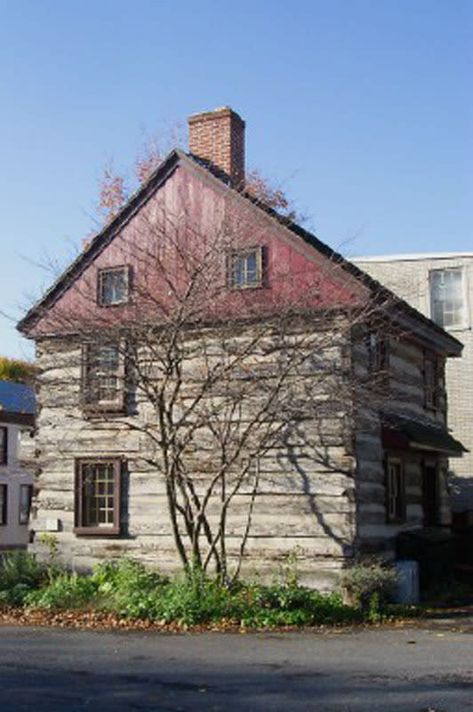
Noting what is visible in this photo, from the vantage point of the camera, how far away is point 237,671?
10.2 m

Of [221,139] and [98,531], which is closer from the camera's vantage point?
[98,531]

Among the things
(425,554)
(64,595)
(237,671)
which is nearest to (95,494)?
(64,595)

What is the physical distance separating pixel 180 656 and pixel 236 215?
368 inches

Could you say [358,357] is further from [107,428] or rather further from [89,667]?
[89,667]

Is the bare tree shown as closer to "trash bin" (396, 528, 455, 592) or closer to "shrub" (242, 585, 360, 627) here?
"shrub" (242, 585, 360, 627)

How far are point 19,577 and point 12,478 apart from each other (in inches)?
972

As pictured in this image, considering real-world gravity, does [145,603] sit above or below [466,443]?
below

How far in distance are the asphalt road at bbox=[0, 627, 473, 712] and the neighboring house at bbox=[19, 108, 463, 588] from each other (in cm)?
368

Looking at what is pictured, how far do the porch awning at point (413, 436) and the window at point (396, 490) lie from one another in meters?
0.62

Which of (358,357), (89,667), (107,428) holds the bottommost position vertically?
(89,667)

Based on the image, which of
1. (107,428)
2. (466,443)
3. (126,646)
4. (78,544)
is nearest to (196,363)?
(107,428)

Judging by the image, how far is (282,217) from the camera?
1773cm

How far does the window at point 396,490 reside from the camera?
18.3m

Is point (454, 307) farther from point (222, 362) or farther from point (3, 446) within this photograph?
point (3, 446)
